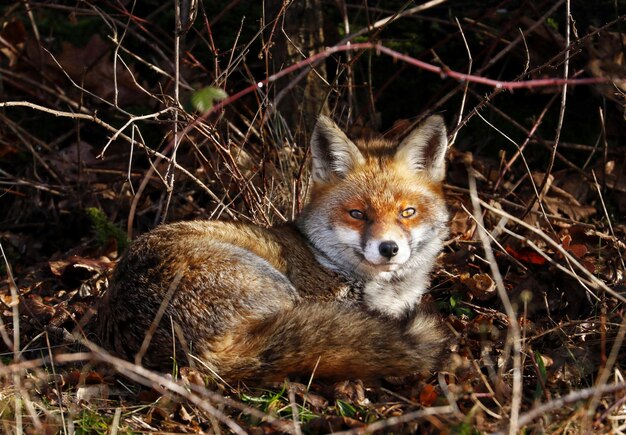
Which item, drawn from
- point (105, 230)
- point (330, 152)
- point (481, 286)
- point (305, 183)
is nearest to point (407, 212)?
point (330, 152)

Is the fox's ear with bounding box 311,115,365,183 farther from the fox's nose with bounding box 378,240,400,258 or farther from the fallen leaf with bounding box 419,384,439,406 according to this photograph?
the fallen leaf with bounding box 419,384,439,406

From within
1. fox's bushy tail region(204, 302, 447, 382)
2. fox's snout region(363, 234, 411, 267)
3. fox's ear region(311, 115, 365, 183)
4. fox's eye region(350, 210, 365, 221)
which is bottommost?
fox's bushy tail region(204, 302, 447, 382)

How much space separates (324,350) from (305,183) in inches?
88.1

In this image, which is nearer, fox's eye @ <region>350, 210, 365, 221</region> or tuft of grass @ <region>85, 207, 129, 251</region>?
fox's eye @ <region>350, 210, 365, 221</region>

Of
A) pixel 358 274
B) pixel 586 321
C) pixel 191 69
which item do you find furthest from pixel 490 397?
pixel 191 69

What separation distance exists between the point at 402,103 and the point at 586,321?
10.8 ft

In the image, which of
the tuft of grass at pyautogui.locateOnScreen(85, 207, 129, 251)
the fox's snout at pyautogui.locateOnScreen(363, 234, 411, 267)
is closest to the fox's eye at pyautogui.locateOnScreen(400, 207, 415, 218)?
the fox's snout at pyautogui.locateOnScreen(363, 234, 411, 267)

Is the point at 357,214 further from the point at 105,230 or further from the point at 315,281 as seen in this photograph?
the point at 105,230

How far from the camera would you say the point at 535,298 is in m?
5.06

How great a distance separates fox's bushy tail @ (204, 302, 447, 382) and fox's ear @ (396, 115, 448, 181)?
4.37 feet

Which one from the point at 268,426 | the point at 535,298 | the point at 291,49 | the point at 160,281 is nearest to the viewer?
the point at 268,426

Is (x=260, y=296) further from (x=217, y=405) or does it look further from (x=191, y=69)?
(x=191, y=69)

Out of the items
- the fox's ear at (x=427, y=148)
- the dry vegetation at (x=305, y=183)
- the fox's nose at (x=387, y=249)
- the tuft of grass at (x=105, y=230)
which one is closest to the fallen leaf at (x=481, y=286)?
the dry vegetation at (x=305, y=183)

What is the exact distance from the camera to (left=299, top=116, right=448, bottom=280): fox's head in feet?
15.0
